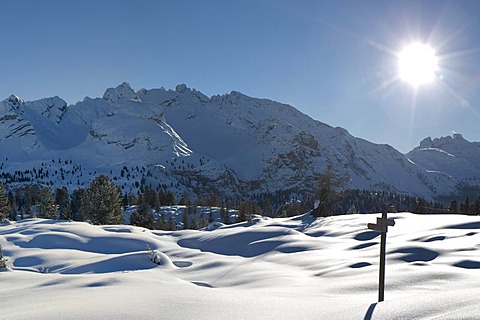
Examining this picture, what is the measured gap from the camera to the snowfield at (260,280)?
504 cm

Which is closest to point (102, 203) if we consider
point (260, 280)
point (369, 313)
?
point (260, 280)

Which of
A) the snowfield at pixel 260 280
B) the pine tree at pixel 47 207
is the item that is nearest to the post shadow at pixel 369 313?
the snowfield at pixel 260 280

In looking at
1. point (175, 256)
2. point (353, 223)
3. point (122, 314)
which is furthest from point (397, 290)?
point (353, 223)

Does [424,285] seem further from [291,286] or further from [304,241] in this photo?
[304,241]

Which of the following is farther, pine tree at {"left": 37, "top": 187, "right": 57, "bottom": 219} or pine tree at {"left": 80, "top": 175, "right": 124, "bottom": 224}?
pine tree at {"left": 37, "top": 187, "right": 57, "bottom": 219}

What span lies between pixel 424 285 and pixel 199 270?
8004mm

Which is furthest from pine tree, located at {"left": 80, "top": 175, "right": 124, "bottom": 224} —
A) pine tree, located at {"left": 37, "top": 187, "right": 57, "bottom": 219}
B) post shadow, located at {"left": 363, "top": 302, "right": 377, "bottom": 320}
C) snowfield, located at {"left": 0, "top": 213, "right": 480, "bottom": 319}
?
post shadow, located at {"left": 363, "top": 302, "right": 377, "bottom": 320}

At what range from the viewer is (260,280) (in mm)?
9914

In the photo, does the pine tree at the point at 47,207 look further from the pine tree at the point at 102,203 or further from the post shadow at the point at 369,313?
the post shadow at the point at 369,313

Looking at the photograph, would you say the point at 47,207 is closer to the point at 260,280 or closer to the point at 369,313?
the point at 260,280

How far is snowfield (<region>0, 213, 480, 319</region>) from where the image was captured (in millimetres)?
5039

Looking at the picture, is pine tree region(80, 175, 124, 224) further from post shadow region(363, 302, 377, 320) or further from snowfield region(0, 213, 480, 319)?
post shadow region(363, 302, 377, 320)

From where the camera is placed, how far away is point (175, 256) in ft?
56.6

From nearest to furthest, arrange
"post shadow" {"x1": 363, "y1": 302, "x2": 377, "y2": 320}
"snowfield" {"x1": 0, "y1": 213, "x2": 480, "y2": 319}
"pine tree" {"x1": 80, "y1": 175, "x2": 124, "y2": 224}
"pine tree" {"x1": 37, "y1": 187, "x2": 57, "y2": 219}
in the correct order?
1. "post shadow" {"x1": 363, "y1": 302, "x2": 377, "y2": 320}
2. "snowfield" {"x1": 0, "y1": 213, "x2": 480, "y2": 319}
3. "pine tree" {"x1": 80, "y1": 175, "x2": 124, "y2": 224}
4. "pine tree" {"x1": 37, "y1": 187, "x2": 57, "y2": 219}
